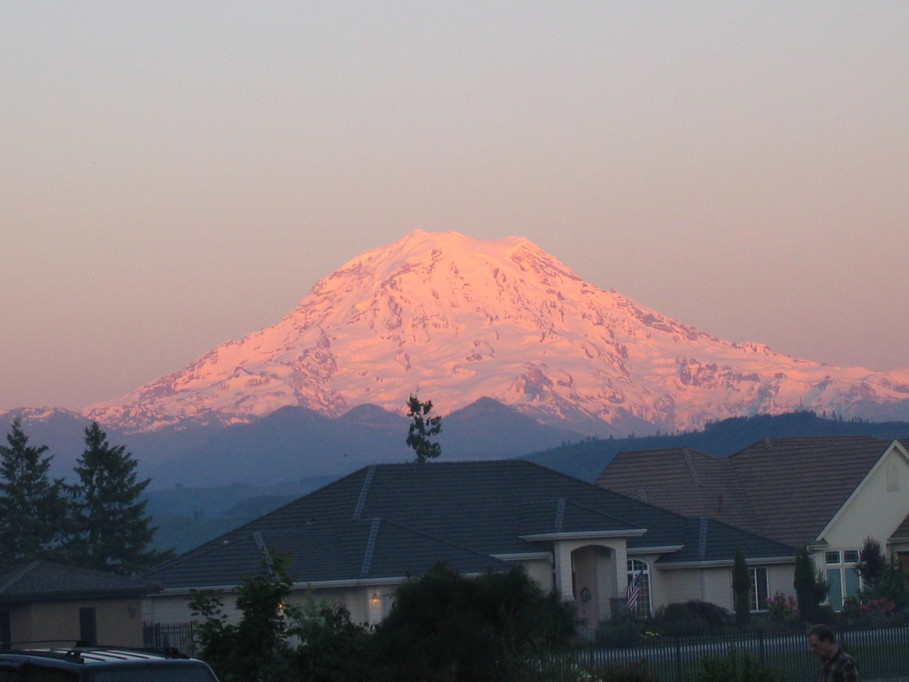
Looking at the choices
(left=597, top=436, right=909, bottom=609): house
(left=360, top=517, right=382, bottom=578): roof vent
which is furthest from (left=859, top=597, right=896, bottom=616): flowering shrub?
(left=360, top=517, right=382, bottom=578): roof vent

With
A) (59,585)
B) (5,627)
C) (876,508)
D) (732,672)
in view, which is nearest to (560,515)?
(876,508)

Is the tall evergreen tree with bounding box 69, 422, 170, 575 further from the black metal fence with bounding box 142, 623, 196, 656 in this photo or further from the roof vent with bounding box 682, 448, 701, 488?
the black metal fence with bounding box 142, 623, 196, 656

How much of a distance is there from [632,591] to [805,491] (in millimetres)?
11323

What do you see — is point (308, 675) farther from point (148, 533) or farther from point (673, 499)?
point (148, 533)

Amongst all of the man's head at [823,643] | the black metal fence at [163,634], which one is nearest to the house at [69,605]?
the black metal fence at [163,634]

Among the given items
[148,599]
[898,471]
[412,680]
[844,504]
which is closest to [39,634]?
[148,599]

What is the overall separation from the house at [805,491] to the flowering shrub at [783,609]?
12.6 feet

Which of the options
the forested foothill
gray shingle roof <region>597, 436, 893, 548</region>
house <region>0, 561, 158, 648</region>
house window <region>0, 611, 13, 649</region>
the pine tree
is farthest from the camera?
the pine tree

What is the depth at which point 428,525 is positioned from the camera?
51.1m

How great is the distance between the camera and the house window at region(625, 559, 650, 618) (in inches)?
1950

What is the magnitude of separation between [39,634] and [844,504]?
28313 mm

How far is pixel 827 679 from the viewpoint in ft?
50.3

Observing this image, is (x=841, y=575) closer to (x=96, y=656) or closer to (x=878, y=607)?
(x=878, y=607)

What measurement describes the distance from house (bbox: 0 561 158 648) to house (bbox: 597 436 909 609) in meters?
23.2
